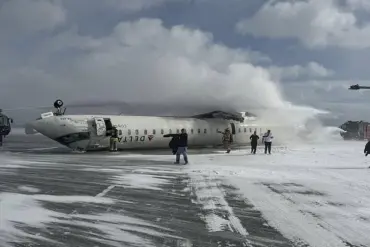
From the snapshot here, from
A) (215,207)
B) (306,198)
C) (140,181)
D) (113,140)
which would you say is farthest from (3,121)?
(306,198)

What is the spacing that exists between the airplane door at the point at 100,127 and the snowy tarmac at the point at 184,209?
1346cm

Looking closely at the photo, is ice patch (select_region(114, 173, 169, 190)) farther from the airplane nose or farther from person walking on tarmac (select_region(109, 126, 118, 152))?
the airplane nose

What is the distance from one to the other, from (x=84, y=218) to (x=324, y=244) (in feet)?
14.3

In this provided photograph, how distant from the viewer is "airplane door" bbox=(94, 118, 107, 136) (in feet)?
97.5

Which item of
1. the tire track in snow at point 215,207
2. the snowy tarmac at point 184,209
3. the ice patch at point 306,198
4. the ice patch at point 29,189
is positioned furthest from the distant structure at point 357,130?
the ice patch at point 29,189

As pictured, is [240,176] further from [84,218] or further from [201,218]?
[84,218]

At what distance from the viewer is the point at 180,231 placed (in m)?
7.41

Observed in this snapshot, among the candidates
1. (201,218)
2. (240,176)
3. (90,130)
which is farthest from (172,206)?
(90,130)

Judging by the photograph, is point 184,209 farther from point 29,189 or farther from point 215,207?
point 29,189

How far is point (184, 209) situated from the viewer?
9.45m

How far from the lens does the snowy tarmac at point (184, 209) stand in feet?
22.7

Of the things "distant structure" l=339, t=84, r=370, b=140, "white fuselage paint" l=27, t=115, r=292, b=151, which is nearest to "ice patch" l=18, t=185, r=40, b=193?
Answer: "white fuselage paint" l=27, t=115, r=292, b=151

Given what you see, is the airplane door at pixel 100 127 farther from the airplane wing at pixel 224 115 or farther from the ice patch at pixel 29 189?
the ice patch at pixel 29 189

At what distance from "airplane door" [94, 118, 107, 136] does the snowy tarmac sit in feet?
44.2
